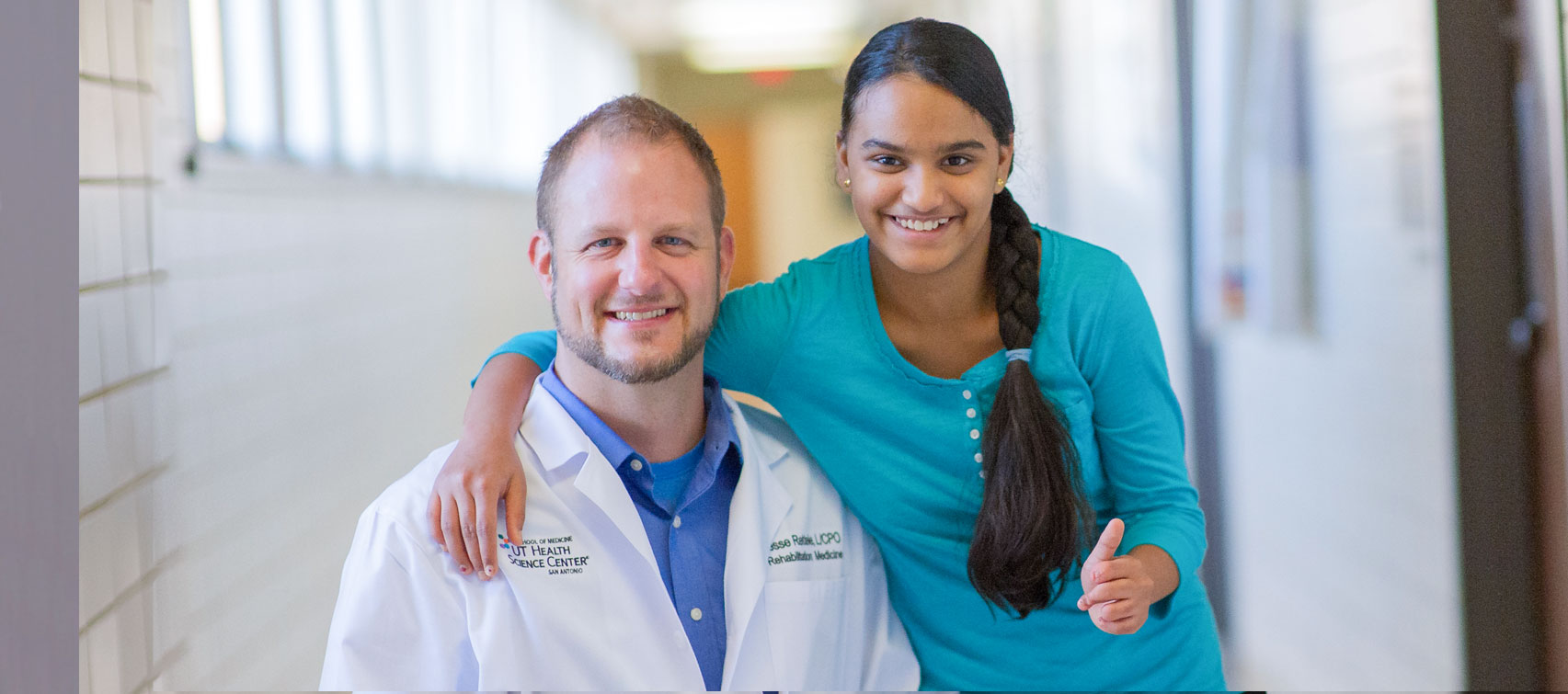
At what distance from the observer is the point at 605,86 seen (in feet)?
4.11

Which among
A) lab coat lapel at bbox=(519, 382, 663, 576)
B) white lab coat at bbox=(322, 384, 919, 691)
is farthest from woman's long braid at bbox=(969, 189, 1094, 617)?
lab coat lapel at bbox=(519, 382, 663, 576)

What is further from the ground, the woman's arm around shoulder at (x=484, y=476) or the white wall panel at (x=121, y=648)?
the woman's arm around shoulder at (x=484, y=476)

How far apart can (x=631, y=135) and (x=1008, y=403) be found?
53 cm

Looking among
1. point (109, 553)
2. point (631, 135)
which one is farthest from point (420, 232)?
point (109, 553)

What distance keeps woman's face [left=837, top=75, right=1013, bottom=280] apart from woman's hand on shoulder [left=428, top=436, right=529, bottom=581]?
19.9 inches

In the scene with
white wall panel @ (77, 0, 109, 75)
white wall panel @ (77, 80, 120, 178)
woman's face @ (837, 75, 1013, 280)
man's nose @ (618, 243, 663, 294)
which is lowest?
man's nose @ (618, 243, 663, 294)

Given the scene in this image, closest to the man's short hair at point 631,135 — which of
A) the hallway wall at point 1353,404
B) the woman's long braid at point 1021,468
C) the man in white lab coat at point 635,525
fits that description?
the man in white lab coat at point 635,525

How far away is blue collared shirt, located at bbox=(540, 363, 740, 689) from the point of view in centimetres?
125

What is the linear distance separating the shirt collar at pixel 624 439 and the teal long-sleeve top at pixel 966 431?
3 cm

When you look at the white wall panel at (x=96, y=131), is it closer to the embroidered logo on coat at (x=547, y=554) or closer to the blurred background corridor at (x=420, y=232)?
the blurred background corridor at (x=420, y=232)

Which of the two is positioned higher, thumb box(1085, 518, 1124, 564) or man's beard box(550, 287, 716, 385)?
man's beard box(550, 287, 716, 385)

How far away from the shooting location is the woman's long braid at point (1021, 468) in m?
1.20

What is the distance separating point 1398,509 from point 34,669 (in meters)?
1.78

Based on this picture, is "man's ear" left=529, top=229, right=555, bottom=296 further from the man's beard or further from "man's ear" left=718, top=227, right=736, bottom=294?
"man's ear" left=718, top=227, right=736, bottom=294
